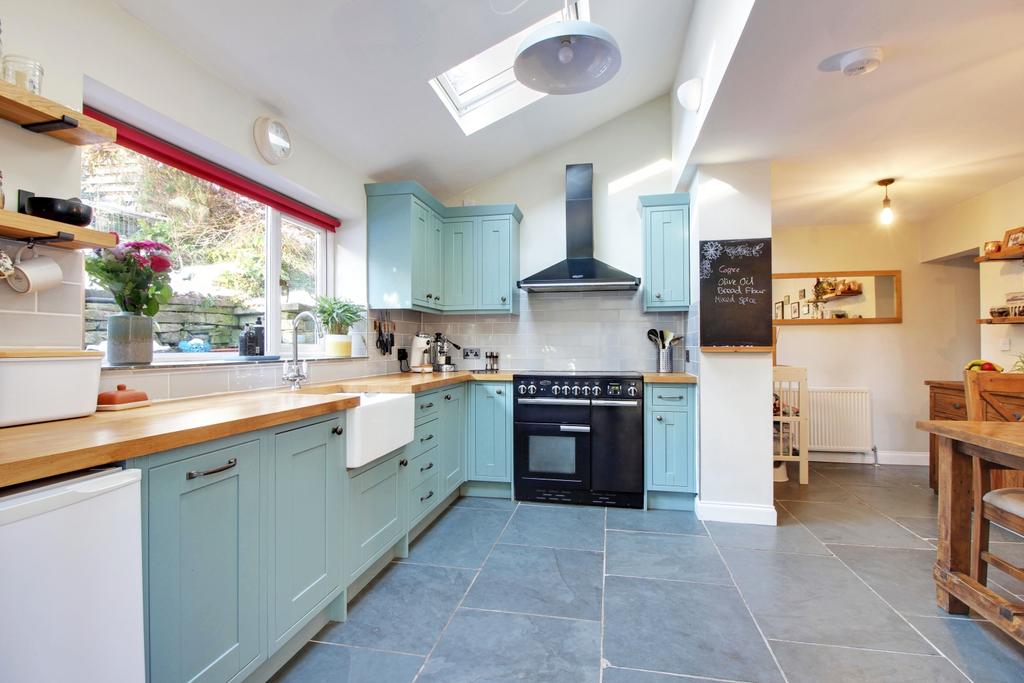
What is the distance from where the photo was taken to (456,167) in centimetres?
368

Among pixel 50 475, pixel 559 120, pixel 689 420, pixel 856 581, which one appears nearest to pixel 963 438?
pixel 856 581

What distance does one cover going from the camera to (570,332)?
13.0 ft

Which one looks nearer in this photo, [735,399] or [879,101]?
[879,101]

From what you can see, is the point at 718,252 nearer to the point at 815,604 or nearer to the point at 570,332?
the point at 570,332

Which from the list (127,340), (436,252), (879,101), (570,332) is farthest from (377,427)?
(879,101)

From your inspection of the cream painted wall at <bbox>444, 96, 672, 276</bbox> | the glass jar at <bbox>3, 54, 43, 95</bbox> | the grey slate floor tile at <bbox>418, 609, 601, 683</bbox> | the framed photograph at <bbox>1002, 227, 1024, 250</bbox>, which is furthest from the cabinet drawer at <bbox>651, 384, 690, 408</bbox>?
the glass jar at <bbox>3, 54, 43, 95</bbox>

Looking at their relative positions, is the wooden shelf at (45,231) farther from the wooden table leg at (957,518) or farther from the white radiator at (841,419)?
the white radiator at (841,419)

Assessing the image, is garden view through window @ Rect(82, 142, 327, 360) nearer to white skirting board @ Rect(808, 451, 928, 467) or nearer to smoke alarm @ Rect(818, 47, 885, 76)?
smoke alarm @ Rect(818, 47, 885, 76)

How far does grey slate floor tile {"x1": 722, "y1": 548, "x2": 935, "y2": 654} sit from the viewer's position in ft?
5.90

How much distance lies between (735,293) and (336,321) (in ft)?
8.65

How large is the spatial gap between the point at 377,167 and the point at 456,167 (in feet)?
2.27

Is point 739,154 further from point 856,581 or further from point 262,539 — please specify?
point 262,539

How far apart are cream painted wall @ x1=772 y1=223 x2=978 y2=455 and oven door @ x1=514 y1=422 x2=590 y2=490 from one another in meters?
2.69

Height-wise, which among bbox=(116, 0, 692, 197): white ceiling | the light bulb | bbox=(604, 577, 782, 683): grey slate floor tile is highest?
bbox=(116, 0, 692, 197): white ceiling
